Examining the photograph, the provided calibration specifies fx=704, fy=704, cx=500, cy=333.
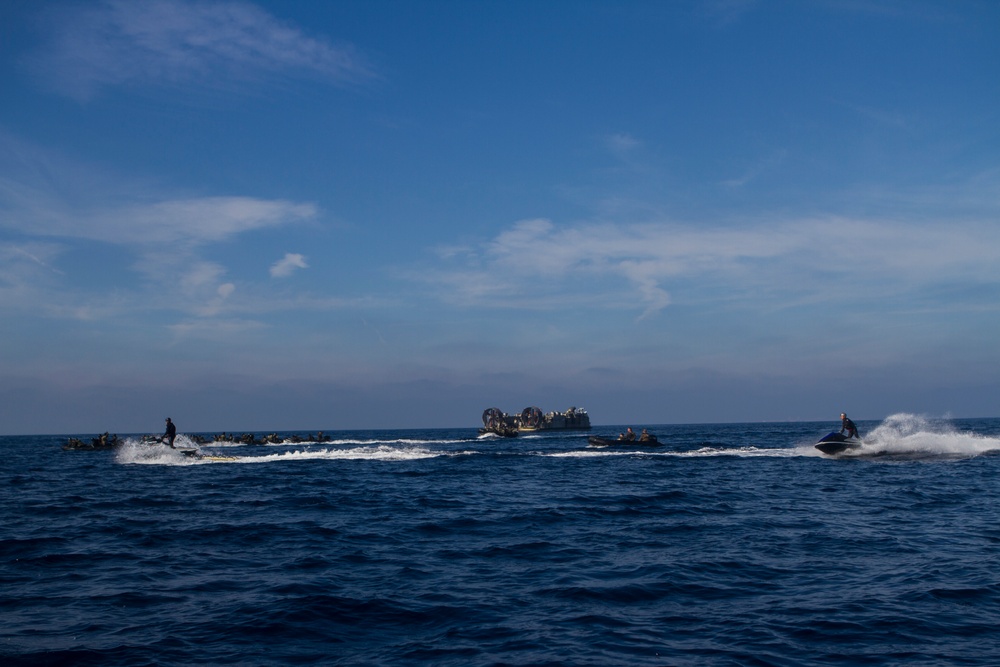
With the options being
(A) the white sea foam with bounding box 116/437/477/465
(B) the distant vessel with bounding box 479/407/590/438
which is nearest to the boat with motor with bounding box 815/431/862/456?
(A) the white sea foam with bounding box 116/437/477/465

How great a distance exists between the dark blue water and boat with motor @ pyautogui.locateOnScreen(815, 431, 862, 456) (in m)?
15.8

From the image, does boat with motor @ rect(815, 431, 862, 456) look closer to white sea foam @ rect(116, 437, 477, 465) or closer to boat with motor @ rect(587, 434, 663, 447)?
boat with motor @ rect(587, 434, 663, 447)

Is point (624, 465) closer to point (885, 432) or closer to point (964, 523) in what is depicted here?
point (885, 432)

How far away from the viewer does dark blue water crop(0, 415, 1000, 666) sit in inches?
403

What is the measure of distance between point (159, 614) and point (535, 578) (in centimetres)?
692

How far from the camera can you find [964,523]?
20.1 meters

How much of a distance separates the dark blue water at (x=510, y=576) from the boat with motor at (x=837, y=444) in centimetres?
1575

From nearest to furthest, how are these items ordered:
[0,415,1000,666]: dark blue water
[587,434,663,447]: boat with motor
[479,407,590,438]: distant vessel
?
[0,415,1000,666]: dark blue water → [587,434,663,447]: boat with motor → [479,407,590,438]: distant vessel

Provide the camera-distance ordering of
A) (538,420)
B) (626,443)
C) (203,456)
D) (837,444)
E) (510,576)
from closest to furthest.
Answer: (510,576), (837,444), (203,456), (626,443), (538,420)

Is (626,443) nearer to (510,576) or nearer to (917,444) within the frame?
(917,444)

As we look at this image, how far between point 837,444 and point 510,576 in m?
39.1

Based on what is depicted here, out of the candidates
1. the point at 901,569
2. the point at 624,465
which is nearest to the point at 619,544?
the point at 901,569

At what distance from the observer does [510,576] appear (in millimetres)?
14516

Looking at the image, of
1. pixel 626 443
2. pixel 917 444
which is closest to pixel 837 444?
pixel 917 444
